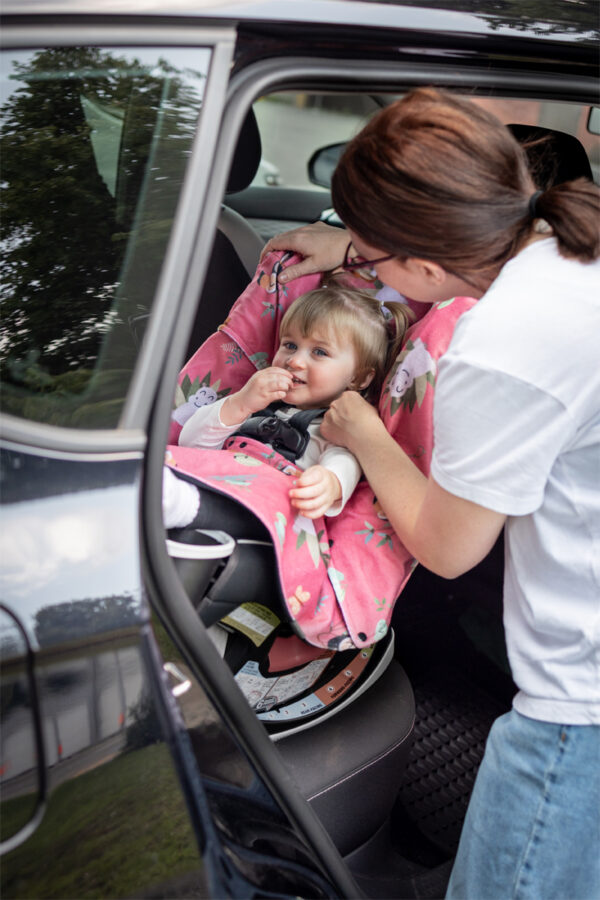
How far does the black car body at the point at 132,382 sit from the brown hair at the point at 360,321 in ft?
1.81

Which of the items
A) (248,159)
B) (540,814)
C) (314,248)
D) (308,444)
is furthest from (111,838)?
(248,159)

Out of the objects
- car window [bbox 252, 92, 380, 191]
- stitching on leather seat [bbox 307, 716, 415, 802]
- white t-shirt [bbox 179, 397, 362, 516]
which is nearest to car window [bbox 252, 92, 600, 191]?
car window [bbox 252, 92, 380, 191]

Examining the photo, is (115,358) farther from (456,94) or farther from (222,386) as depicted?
(222,386)

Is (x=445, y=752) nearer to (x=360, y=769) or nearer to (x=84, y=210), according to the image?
(x=360, y=769)

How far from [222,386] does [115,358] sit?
35.5 inches

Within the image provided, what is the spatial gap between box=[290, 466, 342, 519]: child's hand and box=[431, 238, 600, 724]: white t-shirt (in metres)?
0.27

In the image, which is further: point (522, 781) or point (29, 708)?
point (522, 781)

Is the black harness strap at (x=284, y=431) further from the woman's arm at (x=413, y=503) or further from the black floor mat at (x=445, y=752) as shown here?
the black floor mat at (x=445, y=752)

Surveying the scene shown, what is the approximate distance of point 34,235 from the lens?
1290 millimetres

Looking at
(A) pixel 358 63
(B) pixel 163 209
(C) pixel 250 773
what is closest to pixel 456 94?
(A) pixel 358 63

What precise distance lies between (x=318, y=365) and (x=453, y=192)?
71 cm

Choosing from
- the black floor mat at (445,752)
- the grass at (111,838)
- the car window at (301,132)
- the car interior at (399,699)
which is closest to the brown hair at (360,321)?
the car interior at (399,699)

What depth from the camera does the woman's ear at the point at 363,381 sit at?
1778 mm

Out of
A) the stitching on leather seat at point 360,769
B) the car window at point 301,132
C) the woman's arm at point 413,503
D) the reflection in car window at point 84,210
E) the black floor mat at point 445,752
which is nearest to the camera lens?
the reflection in car window at point 84,210
